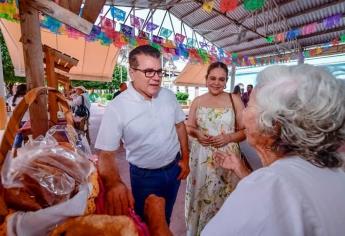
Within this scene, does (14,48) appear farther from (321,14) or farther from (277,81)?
(321,14)

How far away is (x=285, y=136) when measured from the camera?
739mm

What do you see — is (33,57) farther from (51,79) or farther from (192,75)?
(192,75)

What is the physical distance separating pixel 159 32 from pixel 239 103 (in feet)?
29.1

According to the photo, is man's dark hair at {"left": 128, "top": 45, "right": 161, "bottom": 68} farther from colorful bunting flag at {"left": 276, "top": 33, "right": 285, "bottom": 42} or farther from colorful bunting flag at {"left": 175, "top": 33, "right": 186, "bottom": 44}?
colorful bunting flag at {"left": 276, "top": 33, "right": 285, "bottom": 42}

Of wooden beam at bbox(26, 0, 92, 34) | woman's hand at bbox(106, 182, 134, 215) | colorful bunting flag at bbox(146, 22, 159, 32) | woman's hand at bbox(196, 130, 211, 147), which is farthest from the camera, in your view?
colorful bunting flag at bbox(146, 22, 159, 32)

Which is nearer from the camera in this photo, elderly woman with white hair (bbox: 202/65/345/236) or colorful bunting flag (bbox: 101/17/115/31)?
elderly woman with white hair (bbox: 202/65/345/236)

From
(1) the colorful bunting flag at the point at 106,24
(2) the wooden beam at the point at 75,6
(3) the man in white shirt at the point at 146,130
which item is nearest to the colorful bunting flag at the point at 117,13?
(1) the colorful bunting flag at the point at 106,24

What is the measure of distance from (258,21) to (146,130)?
34.1 ft

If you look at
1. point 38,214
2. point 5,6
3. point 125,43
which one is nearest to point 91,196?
point 38,214

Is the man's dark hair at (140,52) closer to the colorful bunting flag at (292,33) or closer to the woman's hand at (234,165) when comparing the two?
the woman's hand at (234,165)

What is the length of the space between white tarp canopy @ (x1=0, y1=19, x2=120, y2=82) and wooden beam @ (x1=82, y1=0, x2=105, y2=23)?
565 cm

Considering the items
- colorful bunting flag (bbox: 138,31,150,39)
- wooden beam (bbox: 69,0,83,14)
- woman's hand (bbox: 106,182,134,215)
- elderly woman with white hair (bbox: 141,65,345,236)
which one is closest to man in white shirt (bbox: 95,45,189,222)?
wooden beam (bbox: 69,0,83,14)

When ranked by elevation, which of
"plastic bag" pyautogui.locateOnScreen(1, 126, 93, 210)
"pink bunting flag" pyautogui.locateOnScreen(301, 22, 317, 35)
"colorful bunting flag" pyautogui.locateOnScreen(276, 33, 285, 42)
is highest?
"pink bunting flag" pyautogui.locateOnScreen(301, 22, 317, 35)

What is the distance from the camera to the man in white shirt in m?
1.59
